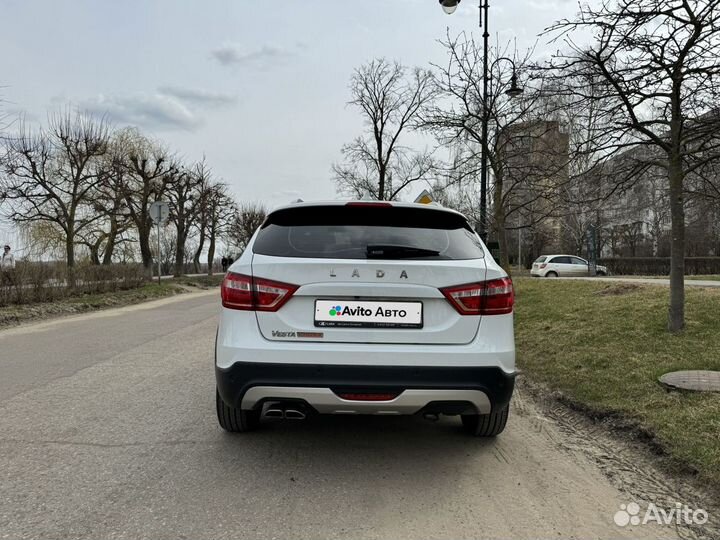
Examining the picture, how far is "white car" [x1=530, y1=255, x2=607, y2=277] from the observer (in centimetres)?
2842

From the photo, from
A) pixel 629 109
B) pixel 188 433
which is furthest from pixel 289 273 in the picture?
pixel 629 109

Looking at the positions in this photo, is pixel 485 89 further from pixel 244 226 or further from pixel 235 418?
pixel 244 226

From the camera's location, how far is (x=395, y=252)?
10.7 feet

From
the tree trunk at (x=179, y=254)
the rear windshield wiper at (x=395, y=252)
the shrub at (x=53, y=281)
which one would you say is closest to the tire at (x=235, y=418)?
the rear windshield wiper at (x=395, y=252)

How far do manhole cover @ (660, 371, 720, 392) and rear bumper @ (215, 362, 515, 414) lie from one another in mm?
2363

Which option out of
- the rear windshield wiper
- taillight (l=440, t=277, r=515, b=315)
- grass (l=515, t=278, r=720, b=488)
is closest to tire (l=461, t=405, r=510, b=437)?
taillight (l=440, t=277, r=515, b=315)

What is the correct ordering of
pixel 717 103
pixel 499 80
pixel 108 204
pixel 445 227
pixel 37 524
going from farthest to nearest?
1. pixel 108 204
2. pixel 499 80
3. pixel 717 103
4. pixel 445 227
5. pixel 37 524

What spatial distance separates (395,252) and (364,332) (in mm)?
551

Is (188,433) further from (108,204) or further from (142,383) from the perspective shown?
(108,204)

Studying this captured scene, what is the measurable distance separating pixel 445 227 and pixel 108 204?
3167 centimetres

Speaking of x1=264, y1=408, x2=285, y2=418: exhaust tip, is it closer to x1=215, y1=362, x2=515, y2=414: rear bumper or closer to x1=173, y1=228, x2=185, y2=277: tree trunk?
x1=215, y1=362, x2=515, y2=414: rear bumper

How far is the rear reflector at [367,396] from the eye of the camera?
10.0 feet

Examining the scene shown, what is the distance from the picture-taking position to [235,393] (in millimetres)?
3158

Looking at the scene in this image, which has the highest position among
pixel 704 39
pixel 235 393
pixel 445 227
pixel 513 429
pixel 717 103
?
pixel 704 39
